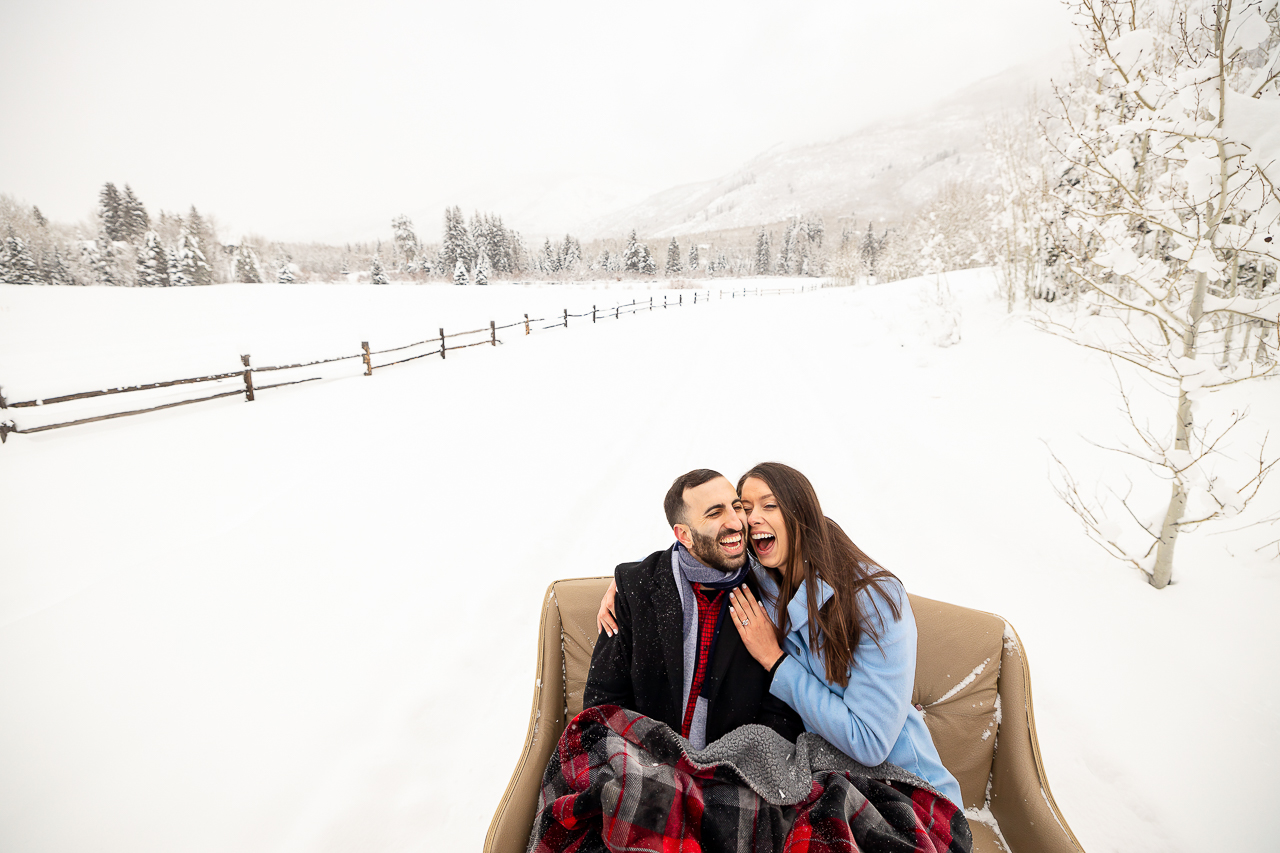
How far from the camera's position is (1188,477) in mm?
2652

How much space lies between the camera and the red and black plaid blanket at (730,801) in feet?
4.53

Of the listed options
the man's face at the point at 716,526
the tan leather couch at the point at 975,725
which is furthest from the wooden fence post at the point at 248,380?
the man's face at the point at 716,526

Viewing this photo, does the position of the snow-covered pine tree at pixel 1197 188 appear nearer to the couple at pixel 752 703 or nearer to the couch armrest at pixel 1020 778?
the couch armrest at pixel 1020 778

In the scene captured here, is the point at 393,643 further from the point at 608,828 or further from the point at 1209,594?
the point at 1209,594

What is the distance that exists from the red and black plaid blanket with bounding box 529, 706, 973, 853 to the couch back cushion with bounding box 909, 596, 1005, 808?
43 centimetres

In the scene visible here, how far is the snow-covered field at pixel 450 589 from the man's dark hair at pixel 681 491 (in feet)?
5.14

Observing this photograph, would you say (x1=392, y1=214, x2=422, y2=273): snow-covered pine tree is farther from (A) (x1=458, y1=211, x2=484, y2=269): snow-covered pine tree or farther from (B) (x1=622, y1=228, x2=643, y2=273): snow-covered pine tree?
(B) (x1=622, y1=228, x2=643, y2=273): snow-covered pine tree

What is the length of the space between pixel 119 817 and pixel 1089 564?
19.1 ft

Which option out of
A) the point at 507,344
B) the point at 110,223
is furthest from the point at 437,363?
the point at 110,223

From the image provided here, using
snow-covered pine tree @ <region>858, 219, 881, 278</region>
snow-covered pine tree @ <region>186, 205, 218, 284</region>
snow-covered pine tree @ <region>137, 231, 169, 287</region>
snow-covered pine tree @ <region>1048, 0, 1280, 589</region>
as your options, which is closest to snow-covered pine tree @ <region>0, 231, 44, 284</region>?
snow-covered pine tree @ <region>137, 231, 169, 287</region>

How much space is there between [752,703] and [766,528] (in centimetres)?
68

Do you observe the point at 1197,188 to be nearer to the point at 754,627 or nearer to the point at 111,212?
the point at 754,627

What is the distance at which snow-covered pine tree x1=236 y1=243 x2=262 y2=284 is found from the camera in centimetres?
3812

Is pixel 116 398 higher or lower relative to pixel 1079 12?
lower
